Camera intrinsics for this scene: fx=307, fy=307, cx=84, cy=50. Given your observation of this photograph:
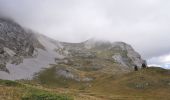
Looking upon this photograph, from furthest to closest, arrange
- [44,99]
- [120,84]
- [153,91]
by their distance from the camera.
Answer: [120,84] → [153,91] → [44,99]

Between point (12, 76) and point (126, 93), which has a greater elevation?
point (12, 76)

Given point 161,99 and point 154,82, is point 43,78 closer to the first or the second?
point 154,82

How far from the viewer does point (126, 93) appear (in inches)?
4245

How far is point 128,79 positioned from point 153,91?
16599 mm

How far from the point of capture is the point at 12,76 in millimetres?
156875

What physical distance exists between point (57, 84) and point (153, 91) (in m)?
61.8

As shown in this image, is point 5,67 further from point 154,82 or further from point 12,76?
point 154,82

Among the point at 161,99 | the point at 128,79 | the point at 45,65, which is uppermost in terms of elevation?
the point at 45,65

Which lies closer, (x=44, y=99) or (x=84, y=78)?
(x=44, y=99)

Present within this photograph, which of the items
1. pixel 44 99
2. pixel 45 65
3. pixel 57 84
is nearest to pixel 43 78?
pixel 57 84

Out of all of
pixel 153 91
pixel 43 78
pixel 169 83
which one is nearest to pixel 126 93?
pixel 153 91

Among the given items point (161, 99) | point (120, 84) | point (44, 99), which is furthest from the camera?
point (120, 84)

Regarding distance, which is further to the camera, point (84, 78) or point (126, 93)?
point (84, 78)

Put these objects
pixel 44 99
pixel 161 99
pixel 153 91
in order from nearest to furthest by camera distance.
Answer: pixel 44 99, pixel 161 99, pixel 153 91
